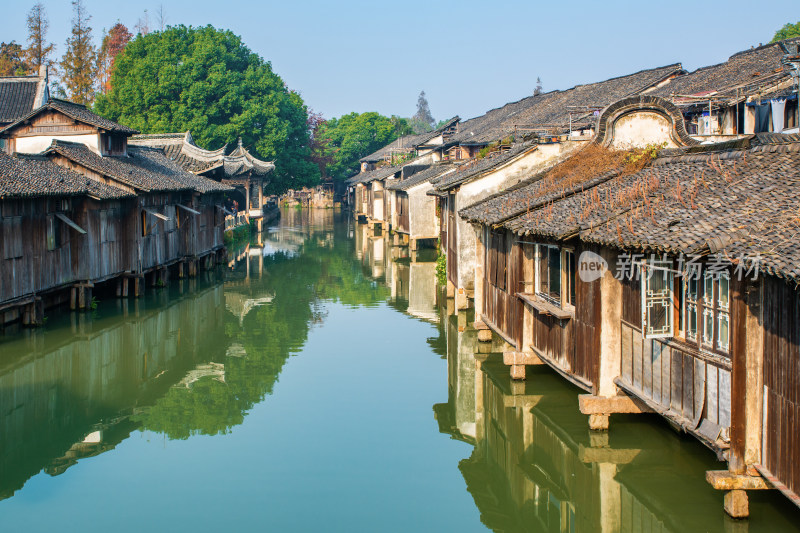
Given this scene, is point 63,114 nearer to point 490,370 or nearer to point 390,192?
point 490,370

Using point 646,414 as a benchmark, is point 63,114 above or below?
above

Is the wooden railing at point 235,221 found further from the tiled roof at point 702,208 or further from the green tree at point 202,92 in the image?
the tiled roof at point 702,208

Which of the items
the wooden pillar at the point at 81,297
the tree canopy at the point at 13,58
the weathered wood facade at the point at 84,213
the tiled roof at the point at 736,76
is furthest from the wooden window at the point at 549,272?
the tree canopy at the point at 13,58

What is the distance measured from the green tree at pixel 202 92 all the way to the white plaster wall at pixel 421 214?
21529 mm

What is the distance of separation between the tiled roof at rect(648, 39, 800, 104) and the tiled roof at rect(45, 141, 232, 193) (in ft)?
50.6

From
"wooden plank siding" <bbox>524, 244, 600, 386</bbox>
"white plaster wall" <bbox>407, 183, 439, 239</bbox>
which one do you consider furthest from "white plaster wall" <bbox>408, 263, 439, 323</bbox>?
"wooden plank siding" <bbox>524, 244, 600, 386</bbox>

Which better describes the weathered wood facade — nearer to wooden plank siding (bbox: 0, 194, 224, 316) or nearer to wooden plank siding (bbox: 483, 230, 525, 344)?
wooden plank siding (bbox: 0, 194, 224, 316)

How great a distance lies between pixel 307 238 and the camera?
148ft

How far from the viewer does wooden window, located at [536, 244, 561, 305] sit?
12.9 m

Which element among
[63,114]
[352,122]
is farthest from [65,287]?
[352,122]

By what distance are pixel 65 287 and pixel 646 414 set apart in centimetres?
1425

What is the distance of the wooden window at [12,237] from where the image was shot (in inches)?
662

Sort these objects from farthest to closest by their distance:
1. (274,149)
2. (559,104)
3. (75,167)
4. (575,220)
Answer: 1. (274,149)
2. (559,104)
3. (75,167)
4. (575,220)

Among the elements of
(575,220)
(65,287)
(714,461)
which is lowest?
(714,461)
